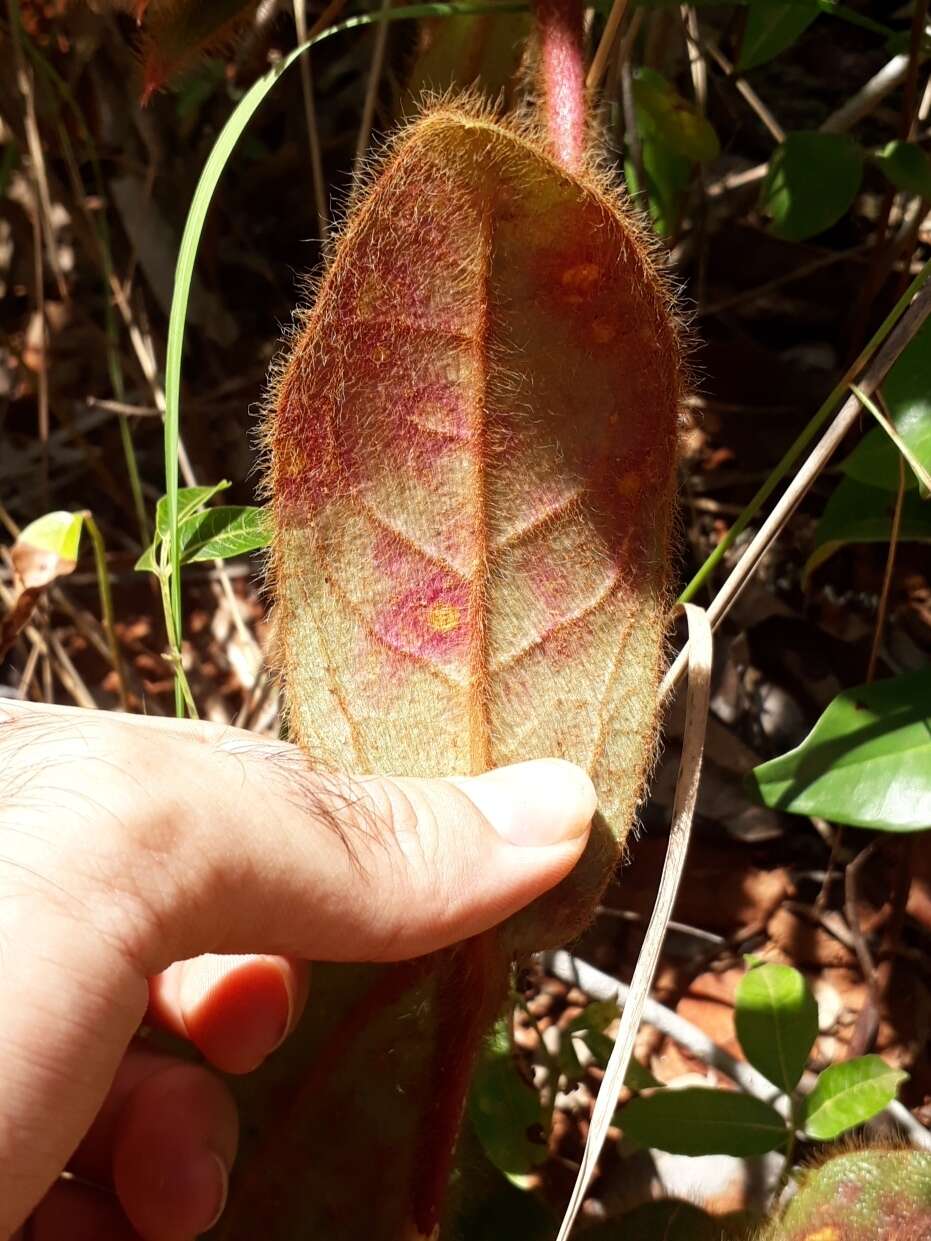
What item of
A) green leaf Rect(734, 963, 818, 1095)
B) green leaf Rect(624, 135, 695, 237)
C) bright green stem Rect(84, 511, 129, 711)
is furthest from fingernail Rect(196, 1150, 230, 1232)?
green leaf Rect(624, 135, 695, 237)

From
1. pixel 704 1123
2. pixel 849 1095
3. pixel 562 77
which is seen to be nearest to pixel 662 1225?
pixel 704 1123

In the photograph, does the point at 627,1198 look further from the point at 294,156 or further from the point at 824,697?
the point at 294,156

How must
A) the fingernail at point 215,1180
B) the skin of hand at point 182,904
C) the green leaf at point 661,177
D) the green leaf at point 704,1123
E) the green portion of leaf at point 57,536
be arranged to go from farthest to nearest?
the green leaf at point 661,177 → the green portion of leaf at point 57,536 → the green leaf at point 704,1123 → the fingernail at point 215,1180 → the skin of hand at point 182,904

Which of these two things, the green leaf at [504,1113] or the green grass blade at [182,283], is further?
the green leaf at [504,1113]

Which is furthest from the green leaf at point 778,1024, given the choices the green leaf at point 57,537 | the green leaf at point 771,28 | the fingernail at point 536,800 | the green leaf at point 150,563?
the green leaf at point 771,28

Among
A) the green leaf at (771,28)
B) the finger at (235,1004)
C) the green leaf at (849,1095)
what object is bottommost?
the green leaf at (849,1095)

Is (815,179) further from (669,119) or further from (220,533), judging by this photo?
(220,533)

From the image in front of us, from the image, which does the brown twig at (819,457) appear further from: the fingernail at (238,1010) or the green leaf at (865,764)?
the fingernail at (238,1010)
